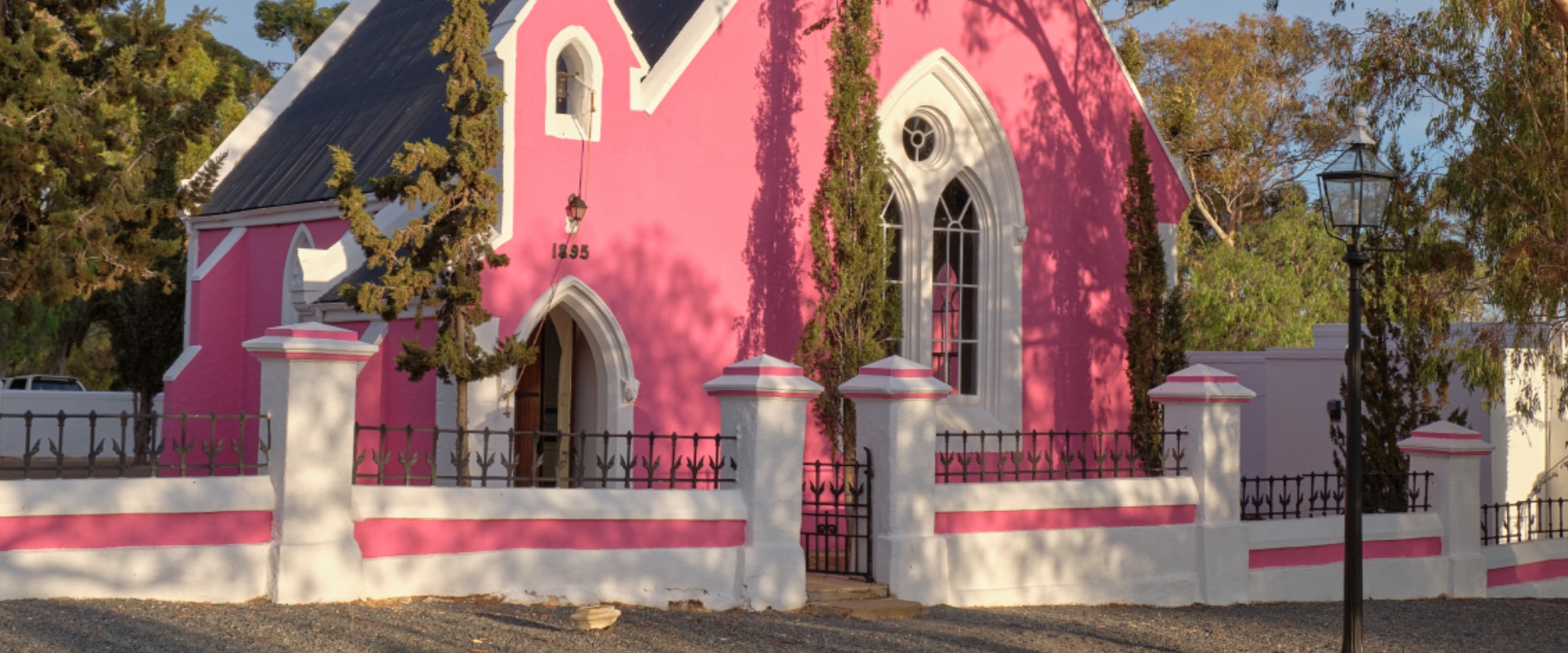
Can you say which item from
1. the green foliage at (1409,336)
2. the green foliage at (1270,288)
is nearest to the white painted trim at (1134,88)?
the green foliage at (1409,336)

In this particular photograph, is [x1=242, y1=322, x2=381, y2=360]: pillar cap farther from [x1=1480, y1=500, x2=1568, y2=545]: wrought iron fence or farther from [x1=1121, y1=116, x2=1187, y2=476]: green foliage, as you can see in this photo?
[x1=1480, y1=500, x2=1568, y2=545]: wrought iron fence

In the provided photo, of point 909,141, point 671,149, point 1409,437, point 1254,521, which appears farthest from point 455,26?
point 1409,437

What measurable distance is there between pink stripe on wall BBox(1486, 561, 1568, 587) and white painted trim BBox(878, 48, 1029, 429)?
5.31 m

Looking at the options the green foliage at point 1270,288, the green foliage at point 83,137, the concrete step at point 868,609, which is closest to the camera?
the concrete step at point 868,609

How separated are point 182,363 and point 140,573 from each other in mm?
10038

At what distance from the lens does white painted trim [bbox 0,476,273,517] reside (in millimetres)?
9102

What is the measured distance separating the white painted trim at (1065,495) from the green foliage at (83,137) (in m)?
7.50

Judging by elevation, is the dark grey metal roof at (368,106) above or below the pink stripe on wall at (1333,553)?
above

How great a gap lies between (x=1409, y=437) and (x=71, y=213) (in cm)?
1272

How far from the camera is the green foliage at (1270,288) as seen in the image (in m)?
31.4

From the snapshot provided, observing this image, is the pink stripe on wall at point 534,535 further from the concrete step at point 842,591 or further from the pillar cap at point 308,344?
the pillar cap at point 308,344

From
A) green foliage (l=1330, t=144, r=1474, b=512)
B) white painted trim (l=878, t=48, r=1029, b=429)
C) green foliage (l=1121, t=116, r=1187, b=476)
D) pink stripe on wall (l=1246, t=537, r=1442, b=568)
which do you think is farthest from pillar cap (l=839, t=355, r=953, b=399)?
green foliage (l=1121, t=116, r=1187, b=476)

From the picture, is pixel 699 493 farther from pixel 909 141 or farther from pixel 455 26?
pixel 909 141

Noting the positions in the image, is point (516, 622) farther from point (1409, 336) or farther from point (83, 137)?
point (1409, 336)
